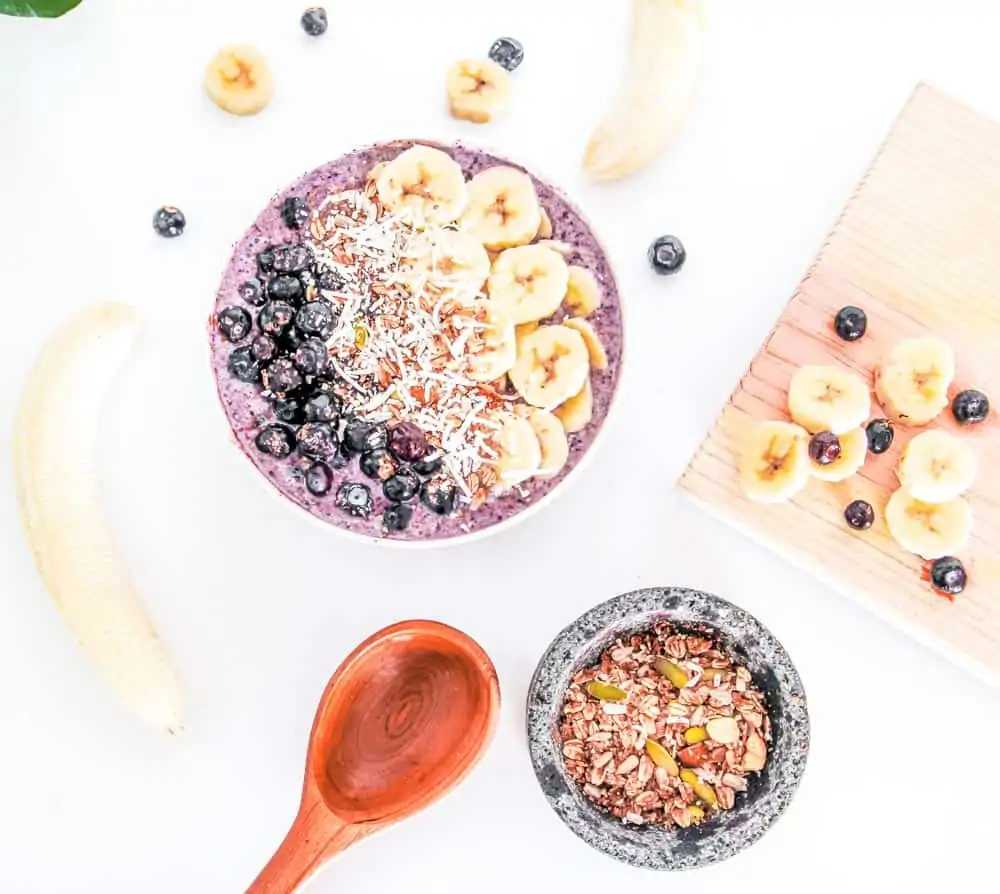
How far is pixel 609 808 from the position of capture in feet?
5.13

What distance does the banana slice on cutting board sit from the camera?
169 cm

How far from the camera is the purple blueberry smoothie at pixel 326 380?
1436 millimetres

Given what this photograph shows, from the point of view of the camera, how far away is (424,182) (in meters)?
1.49

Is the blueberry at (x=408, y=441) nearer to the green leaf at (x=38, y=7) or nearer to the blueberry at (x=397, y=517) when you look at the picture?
the blueberry at (x=397, y=517)

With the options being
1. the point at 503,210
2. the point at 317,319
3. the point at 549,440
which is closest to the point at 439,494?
the point at 549,440

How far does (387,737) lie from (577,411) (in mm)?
474

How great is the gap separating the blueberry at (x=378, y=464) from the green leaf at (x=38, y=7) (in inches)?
30.5

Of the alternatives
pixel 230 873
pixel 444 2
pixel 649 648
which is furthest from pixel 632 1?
pixel 230 873

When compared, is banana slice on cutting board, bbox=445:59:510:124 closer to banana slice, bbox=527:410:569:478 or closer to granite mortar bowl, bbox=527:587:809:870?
banana slice, bbox=527:410:569:478

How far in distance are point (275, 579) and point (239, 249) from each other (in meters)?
0.46

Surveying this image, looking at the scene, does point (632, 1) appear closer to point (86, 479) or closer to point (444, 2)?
point (444, 2)

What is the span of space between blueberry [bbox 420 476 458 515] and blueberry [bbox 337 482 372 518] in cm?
6

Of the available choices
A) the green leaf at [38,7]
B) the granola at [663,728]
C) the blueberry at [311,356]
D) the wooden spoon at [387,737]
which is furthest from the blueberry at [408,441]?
the green leaf at [38,7]

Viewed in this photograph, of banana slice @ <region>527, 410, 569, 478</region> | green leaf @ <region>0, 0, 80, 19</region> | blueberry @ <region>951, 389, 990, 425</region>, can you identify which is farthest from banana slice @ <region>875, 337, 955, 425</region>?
green leaf @ <region>0, 0, 80, 19</region>
